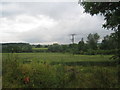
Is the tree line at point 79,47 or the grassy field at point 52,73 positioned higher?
the tree line at point 79,47

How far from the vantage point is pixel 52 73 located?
16.8ft

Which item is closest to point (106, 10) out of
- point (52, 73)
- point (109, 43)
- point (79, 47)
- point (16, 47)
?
point (109, 43)

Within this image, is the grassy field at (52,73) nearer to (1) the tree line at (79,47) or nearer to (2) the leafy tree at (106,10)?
(1) the tree line at (79,47)

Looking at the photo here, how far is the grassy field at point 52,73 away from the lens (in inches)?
192

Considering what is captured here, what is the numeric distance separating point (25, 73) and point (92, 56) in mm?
3872

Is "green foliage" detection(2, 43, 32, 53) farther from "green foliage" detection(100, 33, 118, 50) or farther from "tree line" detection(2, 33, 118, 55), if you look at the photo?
"green foliage" detection(100, 33, 118, 50)

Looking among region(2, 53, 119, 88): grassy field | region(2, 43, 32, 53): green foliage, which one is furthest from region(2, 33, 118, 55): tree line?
region(2, 53, 119, 88): grassy field

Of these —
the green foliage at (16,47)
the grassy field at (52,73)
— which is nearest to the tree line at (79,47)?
the green foliage at (16,47)

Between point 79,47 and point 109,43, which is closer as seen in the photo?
point 109,43

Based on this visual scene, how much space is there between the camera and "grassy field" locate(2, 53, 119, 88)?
4879mm

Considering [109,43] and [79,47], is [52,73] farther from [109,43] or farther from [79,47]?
[109,43]

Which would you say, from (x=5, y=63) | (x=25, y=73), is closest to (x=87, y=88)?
(x=25, y=73)

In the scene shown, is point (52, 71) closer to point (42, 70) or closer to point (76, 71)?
point (42, 70)

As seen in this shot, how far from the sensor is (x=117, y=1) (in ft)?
20.1
